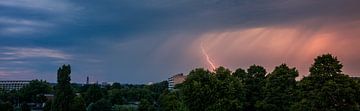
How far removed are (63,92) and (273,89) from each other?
42.0m

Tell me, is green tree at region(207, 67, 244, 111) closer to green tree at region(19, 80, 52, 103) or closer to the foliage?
the foliage

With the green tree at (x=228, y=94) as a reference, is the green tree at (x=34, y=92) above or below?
above

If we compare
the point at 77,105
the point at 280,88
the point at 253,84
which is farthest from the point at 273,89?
the point at 77,105

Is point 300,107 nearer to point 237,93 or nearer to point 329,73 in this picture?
point 329,73

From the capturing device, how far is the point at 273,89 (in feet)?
176

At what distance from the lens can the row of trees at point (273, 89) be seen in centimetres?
4053

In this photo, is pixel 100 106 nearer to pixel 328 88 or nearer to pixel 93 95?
pixel 93 95

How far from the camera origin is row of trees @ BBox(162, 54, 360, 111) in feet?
133

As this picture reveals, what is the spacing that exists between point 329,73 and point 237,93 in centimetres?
1688

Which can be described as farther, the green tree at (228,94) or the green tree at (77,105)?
the green tree at (77,105)

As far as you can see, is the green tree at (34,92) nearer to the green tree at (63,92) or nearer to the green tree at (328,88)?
the green tree at (63,92)

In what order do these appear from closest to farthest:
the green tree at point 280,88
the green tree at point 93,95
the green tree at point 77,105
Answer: the green tree at point 280,88 < the green tree at point 77,105 < the green tree at point 93,95

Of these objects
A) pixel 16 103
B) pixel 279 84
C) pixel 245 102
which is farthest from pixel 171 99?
pixel 16 103

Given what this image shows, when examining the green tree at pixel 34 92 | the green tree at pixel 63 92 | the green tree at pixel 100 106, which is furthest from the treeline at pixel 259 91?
the green tree at pixel 34 92
